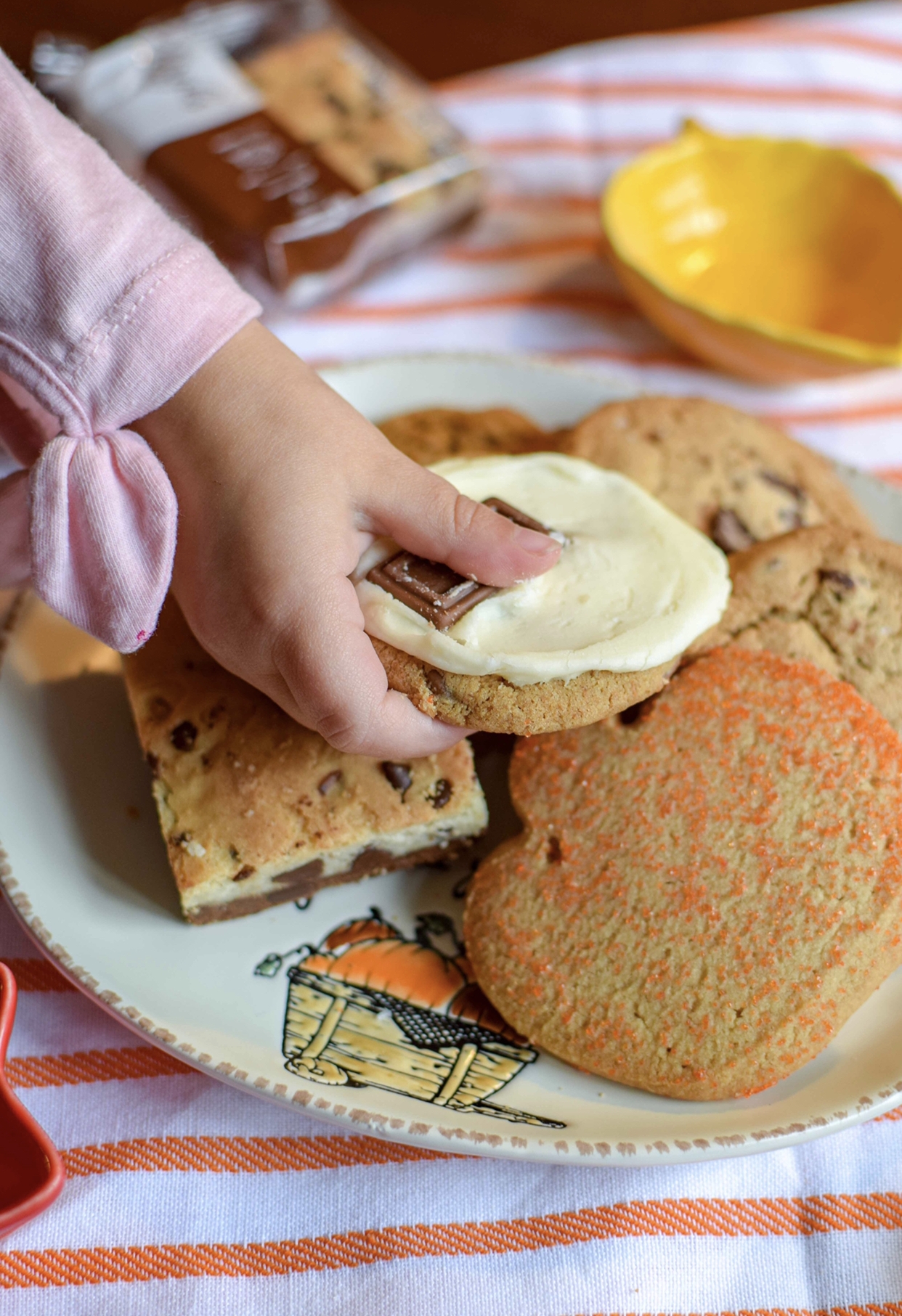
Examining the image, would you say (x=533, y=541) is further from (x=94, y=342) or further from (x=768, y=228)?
(x=768, y=228)

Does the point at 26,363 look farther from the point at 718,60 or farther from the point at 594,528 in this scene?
the point at 718,60

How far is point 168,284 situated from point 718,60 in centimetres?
197

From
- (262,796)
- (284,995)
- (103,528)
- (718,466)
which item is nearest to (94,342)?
(103,528)

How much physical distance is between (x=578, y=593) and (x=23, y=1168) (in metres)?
0.78

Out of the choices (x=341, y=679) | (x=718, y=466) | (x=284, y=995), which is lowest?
(x=284, y=995)

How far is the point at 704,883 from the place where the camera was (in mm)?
1171

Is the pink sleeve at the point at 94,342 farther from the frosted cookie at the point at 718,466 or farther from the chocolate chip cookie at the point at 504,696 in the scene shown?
the frosted cookie at the point at 718,466

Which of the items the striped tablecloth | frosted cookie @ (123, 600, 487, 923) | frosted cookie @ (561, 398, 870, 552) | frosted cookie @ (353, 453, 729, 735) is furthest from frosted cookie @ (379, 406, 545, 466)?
the striped tablecloth

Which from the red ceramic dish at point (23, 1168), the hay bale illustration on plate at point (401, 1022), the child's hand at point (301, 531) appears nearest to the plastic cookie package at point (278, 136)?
the child's hand at point (301, 531)

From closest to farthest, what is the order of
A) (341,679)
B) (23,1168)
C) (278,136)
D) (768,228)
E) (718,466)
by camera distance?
(23,1168)
(341,679)
(718,466)
(278,136)
(768,228)

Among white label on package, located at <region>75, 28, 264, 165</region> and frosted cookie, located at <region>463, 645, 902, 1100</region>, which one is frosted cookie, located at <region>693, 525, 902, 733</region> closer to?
frosted cookie, located at <region>463, 645, 902, 1100</region>

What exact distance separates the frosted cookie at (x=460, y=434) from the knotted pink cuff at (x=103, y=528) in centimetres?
47

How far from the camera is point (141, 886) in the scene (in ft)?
4.18

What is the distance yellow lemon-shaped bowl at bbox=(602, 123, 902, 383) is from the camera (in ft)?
6.61
